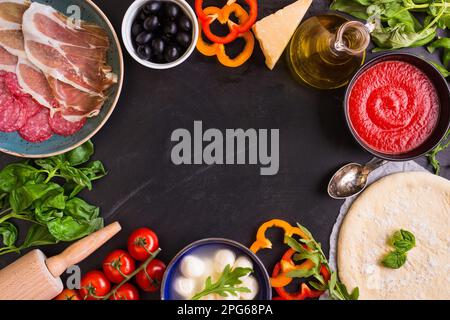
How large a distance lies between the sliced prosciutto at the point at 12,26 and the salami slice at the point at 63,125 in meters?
0.23

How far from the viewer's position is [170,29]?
54.7 inches

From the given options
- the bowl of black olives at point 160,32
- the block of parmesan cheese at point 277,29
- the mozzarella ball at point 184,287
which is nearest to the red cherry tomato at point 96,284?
the mozzarella ball at point 184,287

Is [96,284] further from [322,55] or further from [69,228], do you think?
[322,55]

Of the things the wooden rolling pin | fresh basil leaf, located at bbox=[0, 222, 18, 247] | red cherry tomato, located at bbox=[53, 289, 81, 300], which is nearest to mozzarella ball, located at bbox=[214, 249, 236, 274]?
the wooden rolling pin

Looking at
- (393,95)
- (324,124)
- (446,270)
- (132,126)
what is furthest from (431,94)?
(132,126)

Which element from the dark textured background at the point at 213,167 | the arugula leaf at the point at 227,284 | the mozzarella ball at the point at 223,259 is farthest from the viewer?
the dark textured background at the point at 213,167

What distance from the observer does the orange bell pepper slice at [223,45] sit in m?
1.52

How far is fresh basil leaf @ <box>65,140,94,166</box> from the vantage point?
146 cm

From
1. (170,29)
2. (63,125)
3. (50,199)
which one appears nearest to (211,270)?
(50,199)

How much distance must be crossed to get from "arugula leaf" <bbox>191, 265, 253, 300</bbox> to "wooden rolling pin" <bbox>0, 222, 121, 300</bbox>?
1.21 ft

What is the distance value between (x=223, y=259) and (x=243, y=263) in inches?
2.6

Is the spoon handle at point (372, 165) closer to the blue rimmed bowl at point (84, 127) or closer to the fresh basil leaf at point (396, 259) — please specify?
the fresh basil leaf at point (396, 259)

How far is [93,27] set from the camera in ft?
4.73

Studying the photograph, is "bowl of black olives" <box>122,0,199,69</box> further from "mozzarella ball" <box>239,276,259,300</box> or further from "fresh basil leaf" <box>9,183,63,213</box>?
"mozzarella ball" <box>239,276,259,300</box>
